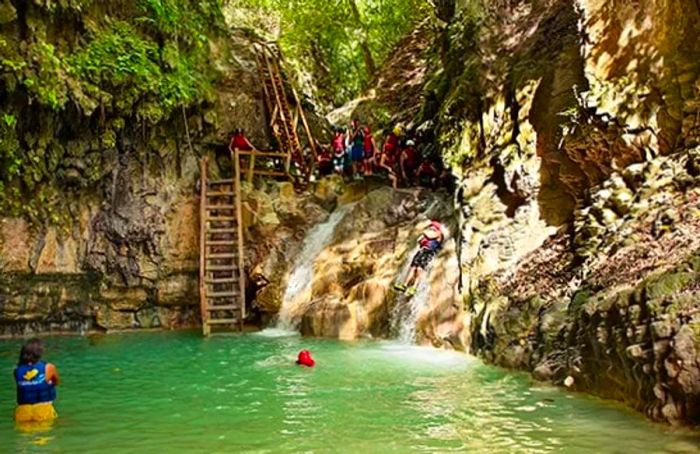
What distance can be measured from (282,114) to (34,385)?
1312 centimetres

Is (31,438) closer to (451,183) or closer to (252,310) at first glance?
(252,310)

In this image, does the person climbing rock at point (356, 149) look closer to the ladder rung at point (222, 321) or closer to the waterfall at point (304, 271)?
the waterfall at point (304, 271)

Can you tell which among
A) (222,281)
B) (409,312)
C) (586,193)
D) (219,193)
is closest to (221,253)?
(222,281)

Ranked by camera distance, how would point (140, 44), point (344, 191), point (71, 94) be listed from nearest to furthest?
point (71, 94)
point (140, 44)
point (344, 191)

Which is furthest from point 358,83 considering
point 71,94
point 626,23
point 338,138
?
point 626,23

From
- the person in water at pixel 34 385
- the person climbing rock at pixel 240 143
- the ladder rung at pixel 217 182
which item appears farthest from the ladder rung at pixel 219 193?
the person in water at pixel 34 385

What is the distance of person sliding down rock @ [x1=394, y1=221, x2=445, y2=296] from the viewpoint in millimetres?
13034

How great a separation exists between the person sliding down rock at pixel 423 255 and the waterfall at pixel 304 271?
291cm

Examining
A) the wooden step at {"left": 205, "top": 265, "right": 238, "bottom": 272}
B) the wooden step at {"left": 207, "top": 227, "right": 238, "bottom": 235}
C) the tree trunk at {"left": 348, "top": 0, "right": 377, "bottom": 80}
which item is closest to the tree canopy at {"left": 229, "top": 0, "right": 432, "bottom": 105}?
the tree trunk at {"left": 348, "top": 0, "right": 377, "bottom": 80}

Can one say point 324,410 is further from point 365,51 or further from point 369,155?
point 365,51

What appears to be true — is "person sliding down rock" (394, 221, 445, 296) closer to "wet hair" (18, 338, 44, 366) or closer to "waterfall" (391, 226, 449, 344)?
"waterfall" (391, 226, 449, 344)

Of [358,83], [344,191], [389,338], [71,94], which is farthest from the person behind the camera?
[358,83]

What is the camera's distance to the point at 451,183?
639 inches

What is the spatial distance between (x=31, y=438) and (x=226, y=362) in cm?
474
